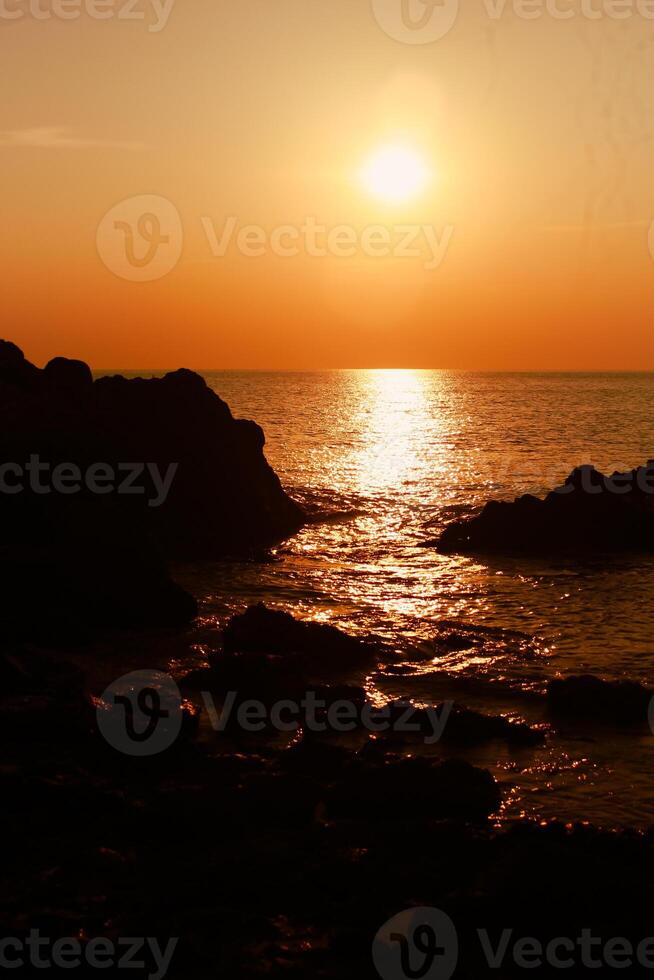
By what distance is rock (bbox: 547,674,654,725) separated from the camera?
50.9 feet

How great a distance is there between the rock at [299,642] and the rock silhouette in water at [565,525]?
539 inches

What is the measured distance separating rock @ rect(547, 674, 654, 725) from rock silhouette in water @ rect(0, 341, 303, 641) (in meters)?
9.23

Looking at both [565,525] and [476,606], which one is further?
[565,525]

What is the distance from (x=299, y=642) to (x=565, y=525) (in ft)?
53.7

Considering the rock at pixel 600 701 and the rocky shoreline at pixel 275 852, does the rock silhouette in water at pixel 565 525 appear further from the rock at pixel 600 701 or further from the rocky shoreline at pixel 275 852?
the rocky shoreline at pixel 275 852

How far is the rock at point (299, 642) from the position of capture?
18.3 meters

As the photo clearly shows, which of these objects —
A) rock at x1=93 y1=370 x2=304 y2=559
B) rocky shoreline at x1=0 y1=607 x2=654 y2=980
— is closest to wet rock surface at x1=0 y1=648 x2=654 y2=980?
rocky shoreline at x1=0 y1=607 x2=654 y2=980

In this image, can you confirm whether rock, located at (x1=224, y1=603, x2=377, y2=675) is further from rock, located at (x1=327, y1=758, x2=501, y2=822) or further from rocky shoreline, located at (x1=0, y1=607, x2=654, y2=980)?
rock, located at (x1=327, y1=758, x2=501, y2=822)

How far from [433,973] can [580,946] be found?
55.0 inches

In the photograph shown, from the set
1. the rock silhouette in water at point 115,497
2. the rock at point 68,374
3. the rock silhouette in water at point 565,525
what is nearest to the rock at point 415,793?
the rock silhouette in water at point 115,497

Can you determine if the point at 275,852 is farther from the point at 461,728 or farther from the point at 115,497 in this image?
the point at 115,497

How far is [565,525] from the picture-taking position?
3238cm

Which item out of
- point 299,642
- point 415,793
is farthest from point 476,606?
point 415,793

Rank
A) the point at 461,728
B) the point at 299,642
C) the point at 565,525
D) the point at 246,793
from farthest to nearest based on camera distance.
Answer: the point at 565,525 < the point at 299,642 < the point at 461,728 < the point at 246,793
